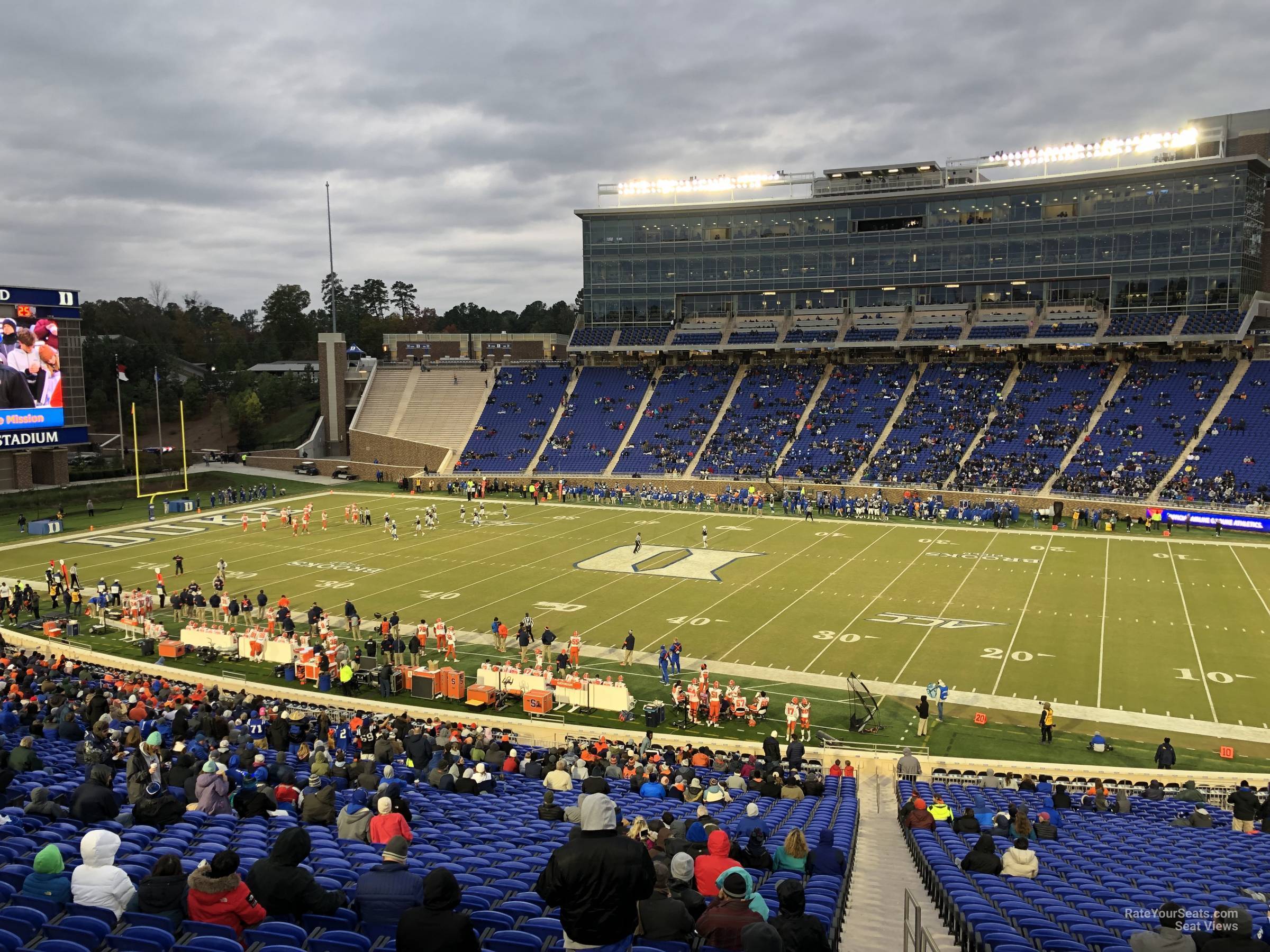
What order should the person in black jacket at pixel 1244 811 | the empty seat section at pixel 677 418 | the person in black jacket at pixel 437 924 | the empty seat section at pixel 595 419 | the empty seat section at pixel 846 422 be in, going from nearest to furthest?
1. the person in black jacket at pixel 437 924
2. the person in black jacket at pixel 1244 811
3. the empty seat section at pixel 846 422
4. the empty seat section at pixel 677 418
5. the empty seat section at pixel 595 419

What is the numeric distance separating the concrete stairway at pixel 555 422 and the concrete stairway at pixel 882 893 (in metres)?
50.9

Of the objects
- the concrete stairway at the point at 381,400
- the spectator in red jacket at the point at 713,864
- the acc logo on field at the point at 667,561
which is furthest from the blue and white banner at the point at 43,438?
the spectator in red jacket at the point at 713,864

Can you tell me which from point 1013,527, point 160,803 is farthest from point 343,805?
point 1013,527

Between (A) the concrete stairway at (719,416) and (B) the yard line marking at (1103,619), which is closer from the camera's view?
(B) the yard line marking at (1103,619)

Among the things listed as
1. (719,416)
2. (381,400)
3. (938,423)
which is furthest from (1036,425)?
(381,400)

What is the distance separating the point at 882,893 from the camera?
9547 mm

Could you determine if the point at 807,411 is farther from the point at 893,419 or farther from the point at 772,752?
the point at 772,752

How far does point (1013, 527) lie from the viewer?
4606 centimetres

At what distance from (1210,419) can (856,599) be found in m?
32.5

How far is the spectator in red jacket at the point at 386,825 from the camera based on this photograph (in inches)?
318

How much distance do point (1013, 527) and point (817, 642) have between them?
24.0 metres

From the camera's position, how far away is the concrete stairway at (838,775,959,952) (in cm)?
786

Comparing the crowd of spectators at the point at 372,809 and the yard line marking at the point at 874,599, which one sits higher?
the crowd of spectators at the point at 372,809

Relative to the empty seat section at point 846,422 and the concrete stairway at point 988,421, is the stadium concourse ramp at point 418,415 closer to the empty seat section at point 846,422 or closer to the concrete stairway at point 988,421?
the empty seat section at point 846,422
